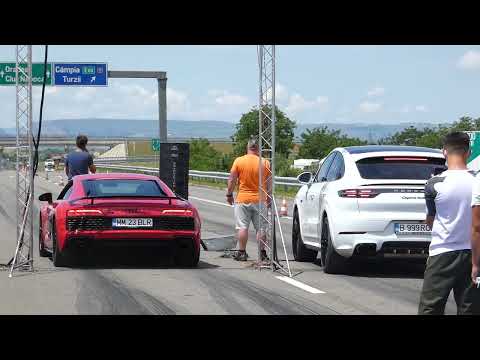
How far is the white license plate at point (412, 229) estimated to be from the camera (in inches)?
504

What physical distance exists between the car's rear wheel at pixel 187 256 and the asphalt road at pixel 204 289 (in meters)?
0.15

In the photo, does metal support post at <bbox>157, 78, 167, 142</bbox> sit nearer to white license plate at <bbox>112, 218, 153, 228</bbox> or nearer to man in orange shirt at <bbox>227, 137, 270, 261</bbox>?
man in orange shirt at <bbox>227, 137, 270, 261</bbox>

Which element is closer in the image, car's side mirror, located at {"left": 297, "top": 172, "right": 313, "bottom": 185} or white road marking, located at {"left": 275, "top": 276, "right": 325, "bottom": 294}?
white road marking, located at {"left": 275, "top": 276, "right": 325, "bottom": 294}

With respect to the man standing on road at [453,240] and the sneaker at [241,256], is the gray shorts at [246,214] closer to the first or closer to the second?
the sneaker at [241,256]

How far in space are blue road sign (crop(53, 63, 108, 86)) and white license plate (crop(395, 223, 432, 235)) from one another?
118ft

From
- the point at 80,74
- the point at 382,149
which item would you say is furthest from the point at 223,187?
the point at 382,149

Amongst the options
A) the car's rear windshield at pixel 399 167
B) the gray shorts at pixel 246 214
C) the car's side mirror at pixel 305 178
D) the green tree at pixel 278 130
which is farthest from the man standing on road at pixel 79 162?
the green tree at pixel 278 130

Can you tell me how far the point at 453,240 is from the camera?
6.96 metres

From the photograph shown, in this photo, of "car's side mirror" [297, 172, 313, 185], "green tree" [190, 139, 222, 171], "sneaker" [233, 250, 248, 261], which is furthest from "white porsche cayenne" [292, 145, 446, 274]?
"green tree" [190, 139, 222, 171]

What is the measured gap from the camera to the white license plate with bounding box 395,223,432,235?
12.8 m
